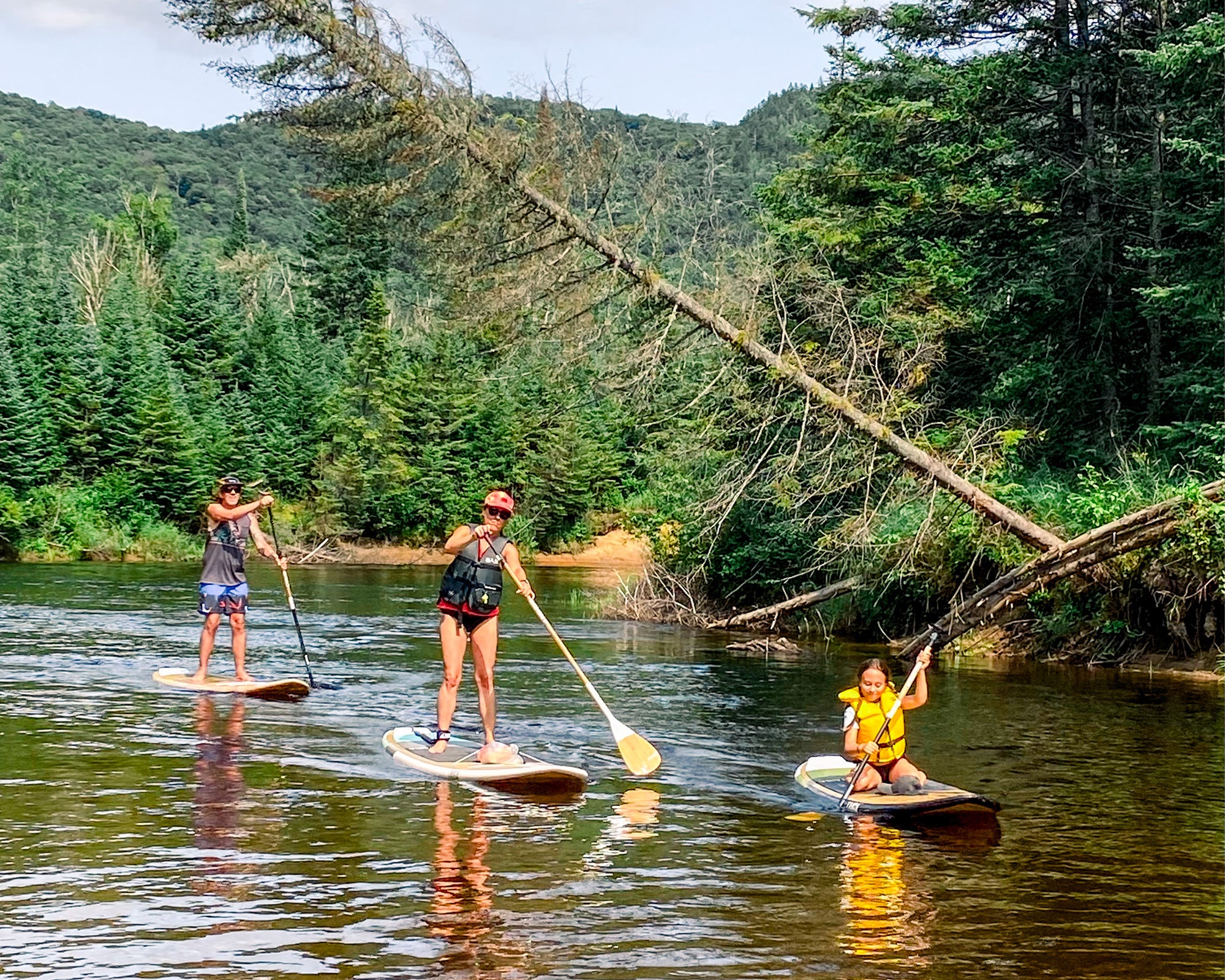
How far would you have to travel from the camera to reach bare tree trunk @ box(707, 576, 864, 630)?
23.6 m

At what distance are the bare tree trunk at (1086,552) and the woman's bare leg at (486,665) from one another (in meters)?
7.39

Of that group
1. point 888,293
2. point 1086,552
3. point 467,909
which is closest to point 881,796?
point 467,909

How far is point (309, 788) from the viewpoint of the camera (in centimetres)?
1066

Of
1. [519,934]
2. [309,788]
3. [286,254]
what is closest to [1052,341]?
[309,788]

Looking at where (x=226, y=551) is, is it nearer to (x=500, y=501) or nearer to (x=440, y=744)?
(x=440, y=744)

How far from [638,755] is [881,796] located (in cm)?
216

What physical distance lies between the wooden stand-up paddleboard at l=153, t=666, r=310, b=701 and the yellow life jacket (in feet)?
22.3

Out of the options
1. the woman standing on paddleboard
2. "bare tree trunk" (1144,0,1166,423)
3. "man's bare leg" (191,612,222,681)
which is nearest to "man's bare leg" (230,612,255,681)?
"man's bare leg" (191,612,222,681)

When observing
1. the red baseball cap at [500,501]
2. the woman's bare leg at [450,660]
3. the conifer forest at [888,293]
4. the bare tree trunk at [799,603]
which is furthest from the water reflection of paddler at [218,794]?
the bare tree trunk at [799,603]

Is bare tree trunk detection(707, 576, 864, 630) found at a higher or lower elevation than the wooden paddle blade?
higher

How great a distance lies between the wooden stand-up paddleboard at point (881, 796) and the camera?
984cm

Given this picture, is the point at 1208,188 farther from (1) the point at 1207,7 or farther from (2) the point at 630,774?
(2) the point at 630,774

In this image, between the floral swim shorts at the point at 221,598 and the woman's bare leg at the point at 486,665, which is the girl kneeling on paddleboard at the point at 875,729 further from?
the floral swim shorts at the point at 221,598

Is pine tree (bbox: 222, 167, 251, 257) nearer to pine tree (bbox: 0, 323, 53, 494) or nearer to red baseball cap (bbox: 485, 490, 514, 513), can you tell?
pine tree (bbox: 0, 323, 53, 494)
